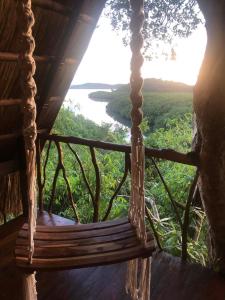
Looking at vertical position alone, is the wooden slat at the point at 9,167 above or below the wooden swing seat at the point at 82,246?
below

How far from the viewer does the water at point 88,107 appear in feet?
21.1

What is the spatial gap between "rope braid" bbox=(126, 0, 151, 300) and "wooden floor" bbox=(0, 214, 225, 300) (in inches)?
16.3

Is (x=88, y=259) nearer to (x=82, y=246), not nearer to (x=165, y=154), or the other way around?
(x=82, y=246)

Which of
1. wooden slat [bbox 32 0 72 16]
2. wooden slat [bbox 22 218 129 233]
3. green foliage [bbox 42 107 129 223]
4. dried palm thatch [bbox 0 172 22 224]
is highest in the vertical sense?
wooden slat [bbox 32 0 72 16]

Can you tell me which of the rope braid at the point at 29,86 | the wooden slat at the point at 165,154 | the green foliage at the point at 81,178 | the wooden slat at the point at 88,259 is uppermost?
the rope braid at the point at 29,86

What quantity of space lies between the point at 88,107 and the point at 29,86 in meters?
6.97

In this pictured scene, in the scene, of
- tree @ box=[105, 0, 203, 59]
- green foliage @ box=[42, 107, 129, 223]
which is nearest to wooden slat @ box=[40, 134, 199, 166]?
tree @ box=[105, 0, 203, 59]

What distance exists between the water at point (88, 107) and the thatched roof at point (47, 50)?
12.2 feet

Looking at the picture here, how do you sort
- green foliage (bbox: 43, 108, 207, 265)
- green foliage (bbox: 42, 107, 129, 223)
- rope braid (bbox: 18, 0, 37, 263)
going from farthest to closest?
green foliage (bbox: 42, 107, 129, 223) < green foliage (bbox: 43, 108, 207, 265) < rope braid (bbox: 18, 0, 37, 263)

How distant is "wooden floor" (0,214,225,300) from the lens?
1.75m

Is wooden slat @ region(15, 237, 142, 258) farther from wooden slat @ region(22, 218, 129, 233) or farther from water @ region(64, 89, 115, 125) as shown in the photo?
water @ region(64, 89, 115, 125)

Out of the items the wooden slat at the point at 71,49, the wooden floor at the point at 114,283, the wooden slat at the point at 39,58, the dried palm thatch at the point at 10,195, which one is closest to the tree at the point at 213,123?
the wooden floor at the point at 114,283

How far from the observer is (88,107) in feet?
26.1

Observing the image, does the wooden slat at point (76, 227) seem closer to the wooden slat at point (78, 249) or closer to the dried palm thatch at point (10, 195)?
the wooden slat at point (78, 249)
